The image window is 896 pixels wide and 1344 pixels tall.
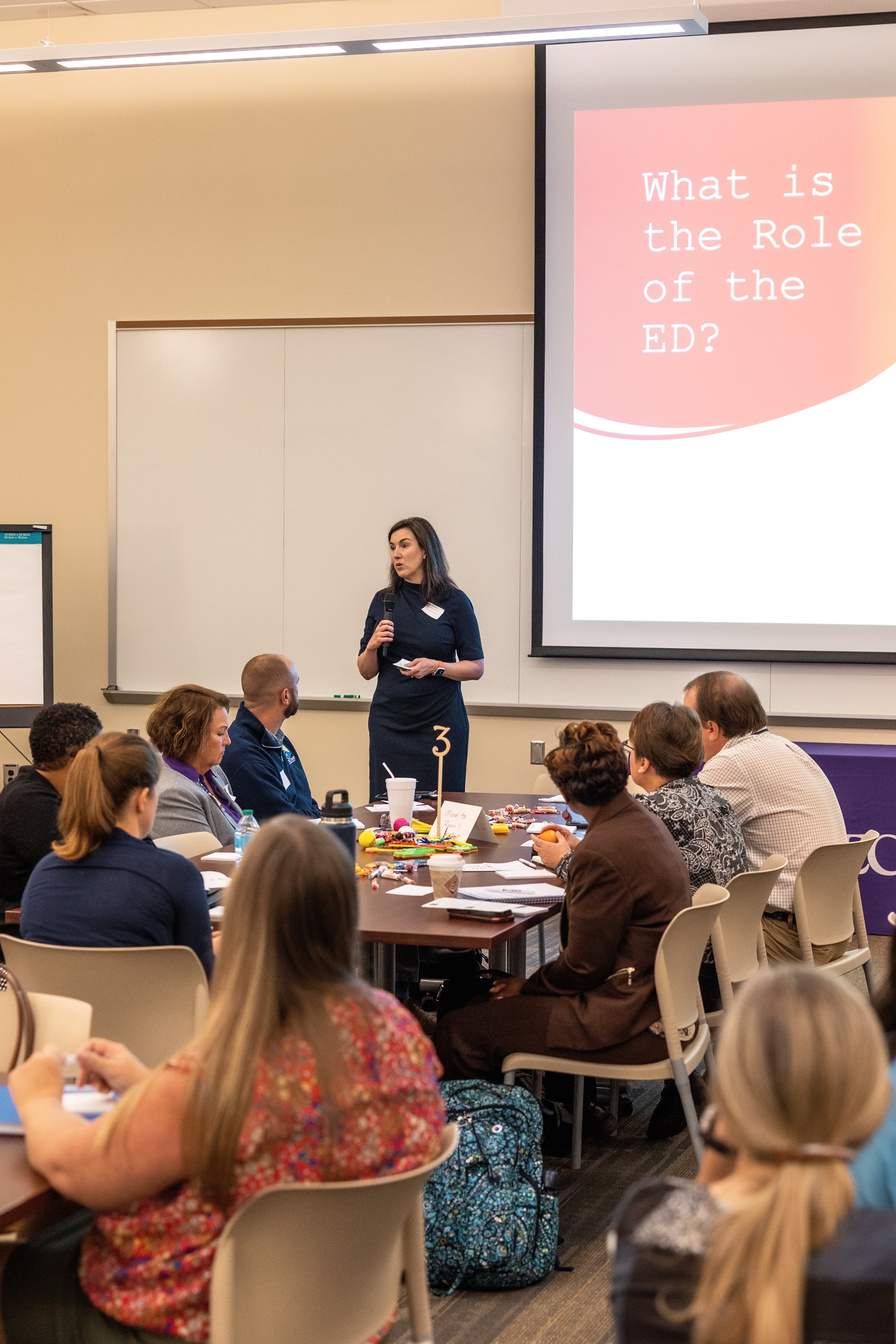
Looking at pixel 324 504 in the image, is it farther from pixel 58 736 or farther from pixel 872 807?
pixel 58 736

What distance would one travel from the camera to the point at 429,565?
539 cm

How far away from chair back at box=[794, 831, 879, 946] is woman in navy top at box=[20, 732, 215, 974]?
1.82 meters

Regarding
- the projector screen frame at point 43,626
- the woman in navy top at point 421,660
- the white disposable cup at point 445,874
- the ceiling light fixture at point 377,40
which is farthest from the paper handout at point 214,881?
the ceiling light fixture at point 377,40

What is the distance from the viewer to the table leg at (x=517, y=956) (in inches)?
158

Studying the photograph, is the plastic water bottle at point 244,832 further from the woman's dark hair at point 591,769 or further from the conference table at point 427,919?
the woman's dark hair at point 591,769

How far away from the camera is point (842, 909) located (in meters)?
3.75

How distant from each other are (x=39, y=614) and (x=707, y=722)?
12.6 ft

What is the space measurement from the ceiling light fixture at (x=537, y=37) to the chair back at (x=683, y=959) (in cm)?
383

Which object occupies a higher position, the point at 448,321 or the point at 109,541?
the point at 448,321

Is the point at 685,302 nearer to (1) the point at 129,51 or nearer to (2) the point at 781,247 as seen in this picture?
(2) the point at 781,247

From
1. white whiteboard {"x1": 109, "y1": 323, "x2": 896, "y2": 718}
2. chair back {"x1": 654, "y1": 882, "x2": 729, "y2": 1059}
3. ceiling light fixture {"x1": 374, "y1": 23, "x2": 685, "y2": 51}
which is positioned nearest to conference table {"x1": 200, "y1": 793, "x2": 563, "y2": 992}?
chair back {"x1": 654, "y1": 882, "x2": 729, "y2": 1059}

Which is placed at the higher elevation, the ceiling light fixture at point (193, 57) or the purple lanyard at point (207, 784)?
the ceiling light fixture at point (193, 57)

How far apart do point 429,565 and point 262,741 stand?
1372mm

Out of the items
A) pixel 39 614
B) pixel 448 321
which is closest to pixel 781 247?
pixel 448 321
